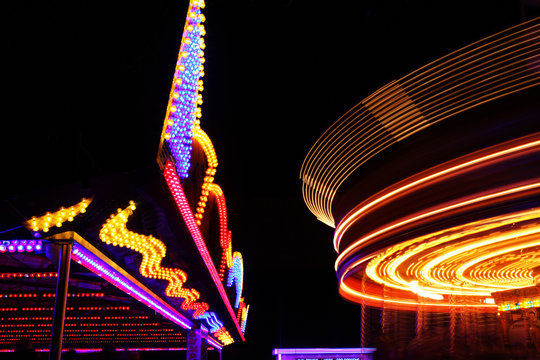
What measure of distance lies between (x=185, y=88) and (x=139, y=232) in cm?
288

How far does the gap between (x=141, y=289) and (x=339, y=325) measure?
28.5 m

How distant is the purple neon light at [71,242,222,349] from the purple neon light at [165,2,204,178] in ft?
6.50

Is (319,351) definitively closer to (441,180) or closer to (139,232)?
(139,232)

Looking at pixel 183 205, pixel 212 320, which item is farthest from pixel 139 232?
pixel 212 320

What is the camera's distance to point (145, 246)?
8375 millimetres

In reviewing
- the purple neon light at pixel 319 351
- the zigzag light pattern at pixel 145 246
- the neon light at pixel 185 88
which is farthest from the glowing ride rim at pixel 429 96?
the purple neon light at pixel 319 351

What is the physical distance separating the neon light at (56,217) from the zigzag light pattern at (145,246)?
626mm

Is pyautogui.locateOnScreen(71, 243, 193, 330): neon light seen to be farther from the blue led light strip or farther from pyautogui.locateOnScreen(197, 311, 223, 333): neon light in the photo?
pyautogui.locateOnScreen(197, 311, 223, 333): neon light

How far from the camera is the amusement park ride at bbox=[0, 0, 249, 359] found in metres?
5.67

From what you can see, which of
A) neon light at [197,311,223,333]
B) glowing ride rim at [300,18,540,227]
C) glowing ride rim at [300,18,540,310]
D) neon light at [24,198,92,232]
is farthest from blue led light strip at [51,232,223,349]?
neon light at [197,311,223,333]

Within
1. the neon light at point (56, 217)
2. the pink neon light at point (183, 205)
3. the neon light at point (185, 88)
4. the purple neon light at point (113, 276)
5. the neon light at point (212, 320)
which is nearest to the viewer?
the neon light at point (185, 88)

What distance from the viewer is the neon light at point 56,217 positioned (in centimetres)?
586

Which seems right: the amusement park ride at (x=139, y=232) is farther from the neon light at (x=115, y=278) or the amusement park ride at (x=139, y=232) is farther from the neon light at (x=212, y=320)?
the neon light at (x=212, y=320)

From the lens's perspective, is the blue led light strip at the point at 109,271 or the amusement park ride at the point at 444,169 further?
the blue led light strip at the point at 109,271
